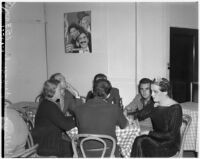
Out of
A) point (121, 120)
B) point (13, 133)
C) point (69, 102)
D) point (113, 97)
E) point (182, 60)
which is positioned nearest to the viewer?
point (13, 133)

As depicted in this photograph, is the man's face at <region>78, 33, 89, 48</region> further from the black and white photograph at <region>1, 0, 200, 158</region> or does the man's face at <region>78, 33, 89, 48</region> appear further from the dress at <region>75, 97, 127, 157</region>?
the dress at <region>75, 97, 127, 157</region>

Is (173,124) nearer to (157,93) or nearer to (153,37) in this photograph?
(157,93)

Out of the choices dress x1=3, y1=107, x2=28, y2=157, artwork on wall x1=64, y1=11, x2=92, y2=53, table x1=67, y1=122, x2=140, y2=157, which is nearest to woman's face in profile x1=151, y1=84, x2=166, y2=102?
table x1=67, y1=122, x2=140, y2=157

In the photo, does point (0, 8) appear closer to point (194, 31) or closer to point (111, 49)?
point (111, 49)

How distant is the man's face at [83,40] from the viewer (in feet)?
17.8

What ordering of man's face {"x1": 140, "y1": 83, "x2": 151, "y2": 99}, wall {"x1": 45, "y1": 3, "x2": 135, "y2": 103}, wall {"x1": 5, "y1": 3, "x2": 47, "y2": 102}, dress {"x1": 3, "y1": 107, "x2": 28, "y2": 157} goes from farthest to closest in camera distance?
wall {"x1": 5, "y1": 3, "x2": 47, "y2": 102} → wall {"x1": 45, "y1": 3, "x2": 135, "y2": 103} → man's face {"x1": 140, "y1": 83, "x2": 151, "y2": 99} → dress {"x1": 3, "y1": 107, "x2": 28, "y2": 157}

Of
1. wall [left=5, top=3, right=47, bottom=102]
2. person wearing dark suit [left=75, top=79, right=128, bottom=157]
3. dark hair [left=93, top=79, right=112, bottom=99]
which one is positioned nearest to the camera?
person wearing dark suit [left=75, top=79, right=128, bottom=157]

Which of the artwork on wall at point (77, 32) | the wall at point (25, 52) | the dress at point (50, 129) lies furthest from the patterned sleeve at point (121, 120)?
the wall at point (25, 52)

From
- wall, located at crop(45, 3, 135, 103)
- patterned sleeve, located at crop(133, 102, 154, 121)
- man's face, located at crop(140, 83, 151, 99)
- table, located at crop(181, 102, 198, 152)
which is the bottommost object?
table, located at crop(181, 102, 198, 152)

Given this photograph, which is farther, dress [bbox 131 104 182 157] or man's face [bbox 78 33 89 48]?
man's face [bbox 78 33 89 48]

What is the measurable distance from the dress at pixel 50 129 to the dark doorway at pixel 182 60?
3133mm

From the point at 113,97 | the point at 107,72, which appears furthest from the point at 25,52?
the point at 113,97

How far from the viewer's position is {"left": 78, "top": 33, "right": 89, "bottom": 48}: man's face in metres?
5.42

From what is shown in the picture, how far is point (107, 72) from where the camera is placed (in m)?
5.18
